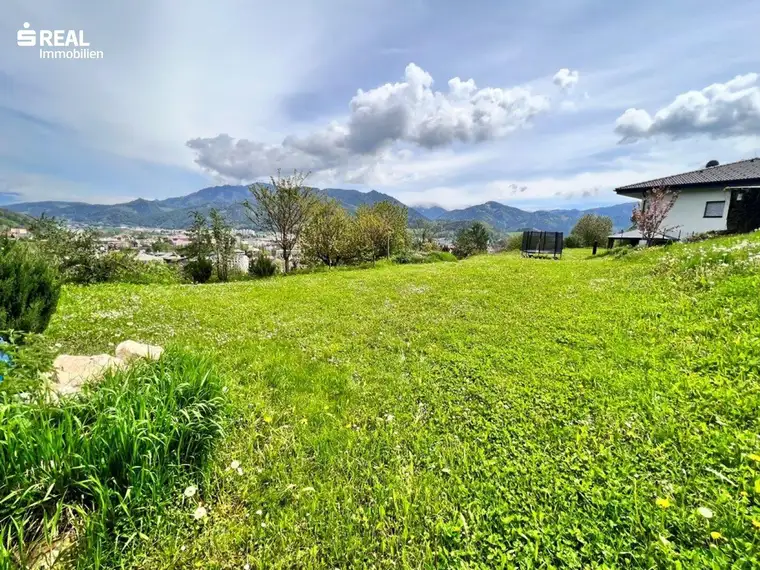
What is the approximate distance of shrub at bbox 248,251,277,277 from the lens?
16812 mm

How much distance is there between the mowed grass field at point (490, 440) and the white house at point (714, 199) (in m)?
17.0

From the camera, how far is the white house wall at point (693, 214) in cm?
1945

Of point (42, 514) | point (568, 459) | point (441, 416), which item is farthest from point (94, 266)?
point (568, 459)

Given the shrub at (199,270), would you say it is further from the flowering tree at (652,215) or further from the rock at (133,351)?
the flowering tree at (652,215)

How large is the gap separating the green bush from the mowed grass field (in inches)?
31.0

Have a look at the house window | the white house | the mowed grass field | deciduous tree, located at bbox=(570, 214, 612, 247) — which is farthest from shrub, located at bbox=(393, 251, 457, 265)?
deciduous tree, located at bbox=(570, 214, 612, 247)

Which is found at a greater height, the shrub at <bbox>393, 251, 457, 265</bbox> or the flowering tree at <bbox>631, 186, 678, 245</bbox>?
the flowering tree at <bbox>631, 186, 678, 245</bbox>

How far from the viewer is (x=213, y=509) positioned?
2330 mm

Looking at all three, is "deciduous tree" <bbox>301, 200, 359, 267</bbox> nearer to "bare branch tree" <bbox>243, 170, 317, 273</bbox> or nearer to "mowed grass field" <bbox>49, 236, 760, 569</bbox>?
"bare branch tree" <bbox>243, 170, 317, 273</bbox>

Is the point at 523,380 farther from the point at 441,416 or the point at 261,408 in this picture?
the point at 261,408

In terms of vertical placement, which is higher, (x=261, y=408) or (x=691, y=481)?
(x=691, y=481)

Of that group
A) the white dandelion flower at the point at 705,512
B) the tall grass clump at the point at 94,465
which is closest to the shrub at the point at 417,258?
the tall grass clump at the point at 94,465

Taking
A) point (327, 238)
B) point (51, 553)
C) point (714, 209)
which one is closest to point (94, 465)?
point (51, 553)

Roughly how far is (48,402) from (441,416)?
131 inches
